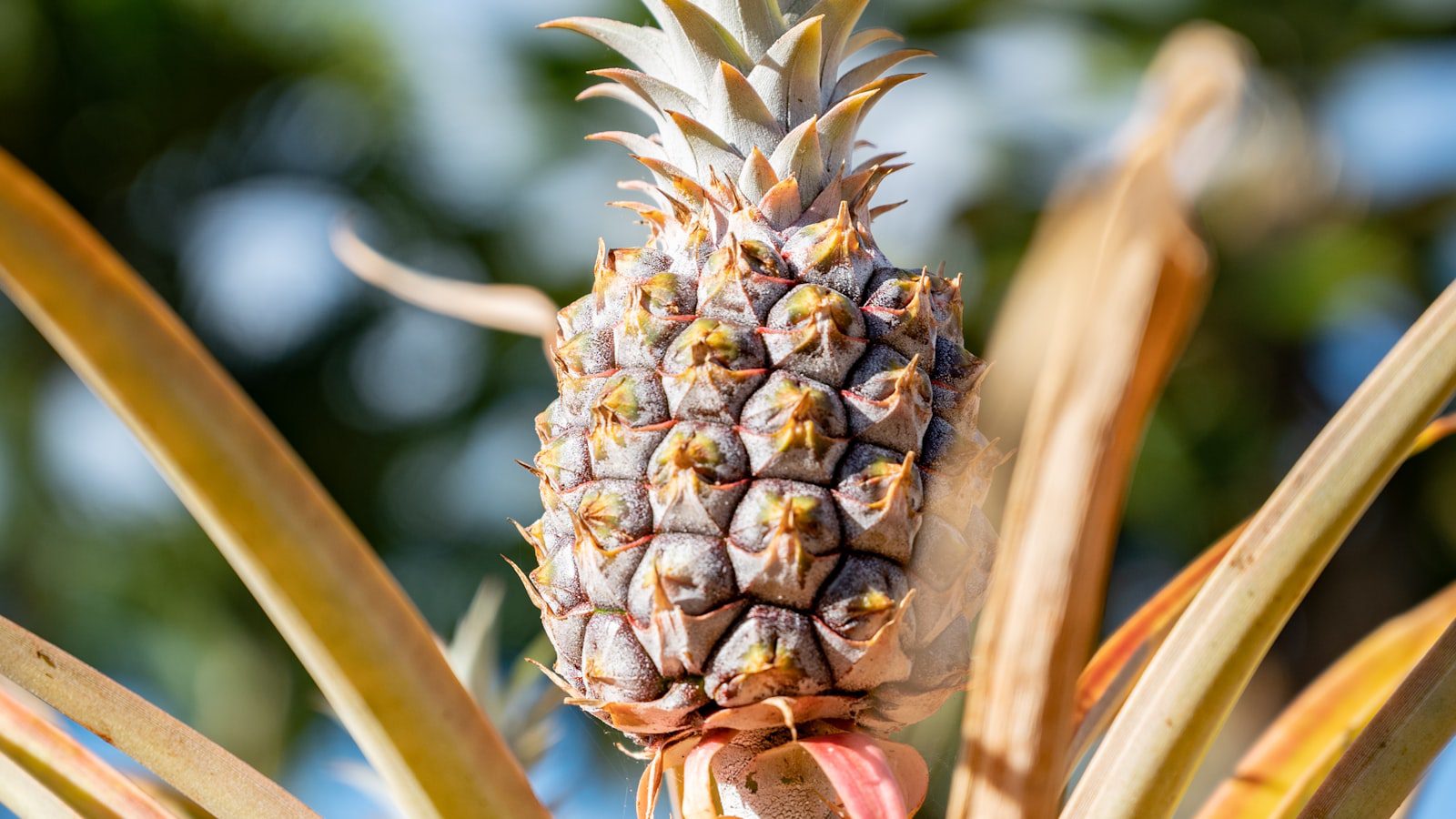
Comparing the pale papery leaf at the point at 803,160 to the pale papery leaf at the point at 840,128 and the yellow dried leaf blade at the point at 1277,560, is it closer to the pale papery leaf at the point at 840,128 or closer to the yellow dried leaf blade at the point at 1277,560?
the pale papery leaf at the point at 840,128

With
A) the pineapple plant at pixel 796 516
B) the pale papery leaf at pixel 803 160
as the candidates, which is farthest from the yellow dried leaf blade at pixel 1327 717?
the pale papery leaf at pixel 803 160

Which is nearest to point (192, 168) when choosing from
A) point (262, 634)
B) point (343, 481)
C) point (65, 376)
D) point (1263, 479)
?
point (65, 376)

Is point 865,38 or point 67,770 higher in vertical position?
point 865,38

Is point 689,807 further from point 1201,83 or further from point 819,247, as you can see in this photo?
point 1201,83

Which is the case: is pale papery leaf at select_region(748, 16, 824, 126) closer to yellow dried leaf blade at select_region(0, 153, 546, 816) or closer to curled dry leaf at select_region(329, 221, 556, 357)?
curled dry leaf at select_region(329, 221, 556, 357)

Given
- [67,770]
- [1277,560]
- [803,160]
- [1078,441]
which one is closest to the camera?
[1078,441]

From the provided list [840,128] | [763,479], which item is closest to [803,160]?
[840,128]

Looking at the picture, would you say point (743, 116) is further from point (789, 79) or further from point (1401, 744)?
point (1401, 744)
